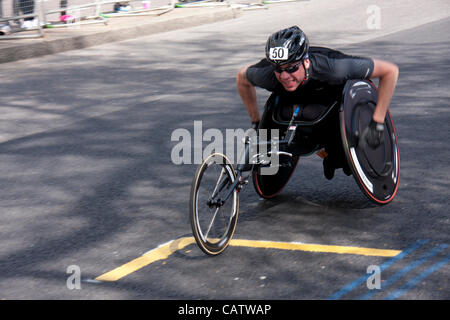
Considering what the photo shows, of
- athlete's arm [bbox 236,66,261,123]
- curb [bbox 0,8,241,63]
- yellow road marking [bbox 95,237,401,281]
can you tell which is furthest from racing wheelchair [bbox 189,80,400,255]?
curb [bbox 0,8,241,63]

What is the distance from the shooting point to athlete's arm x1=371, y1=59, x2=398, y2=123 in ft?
16.4

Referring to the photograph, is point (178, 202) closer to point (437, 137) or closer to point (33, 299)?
point (33, 299)

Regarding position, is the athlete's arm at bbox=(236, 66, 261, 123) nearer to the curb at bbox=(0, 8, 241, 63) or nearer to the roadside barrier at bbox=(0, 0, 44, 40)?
the curb at bbox=(0, 8, 241, 63)

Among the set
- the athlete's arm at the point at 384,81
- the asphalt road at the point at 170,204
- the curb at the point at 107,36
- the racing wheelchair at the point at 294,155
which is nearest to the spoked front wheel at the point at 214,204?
the racing wheelchair at the point at 294,155

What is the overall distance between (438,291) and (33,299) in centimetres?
244

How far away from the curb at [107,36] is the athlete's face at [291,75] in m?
9.13

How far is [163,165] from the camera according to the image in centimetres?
685

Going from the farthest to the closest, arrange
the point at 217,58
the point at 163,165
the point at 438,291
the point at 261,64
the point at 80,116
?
the point at 217,58 < the point at 80,116 < the point at 163,165 < the point at 261,64 < the point at 438,291

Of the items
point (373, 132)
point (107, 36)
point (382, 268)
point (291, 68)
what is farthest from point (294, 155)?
point (107, 36)

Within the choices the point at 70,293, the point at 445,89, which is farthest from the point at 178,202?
the point at 445,89

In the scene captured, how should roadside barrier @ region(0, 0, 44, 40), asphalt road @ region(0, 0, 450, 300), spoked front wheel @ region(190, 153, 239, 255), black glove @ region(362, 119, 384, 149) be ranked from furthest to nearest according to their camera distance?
roadside barrier @ region(0, 0, 44, 40) → black glove @ region(362, 119, 384, 149) → spoked front wheel @ region(190, 153, 239, 255) → asphalt road @ region(0, 0, 450, 300)

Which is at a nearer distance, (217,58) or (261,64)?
(261,64)

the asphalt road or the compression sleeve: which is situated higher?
the compression sleeve

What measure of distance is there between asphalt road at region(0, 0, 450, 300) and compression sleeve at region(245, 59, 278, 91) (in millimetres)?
1068
